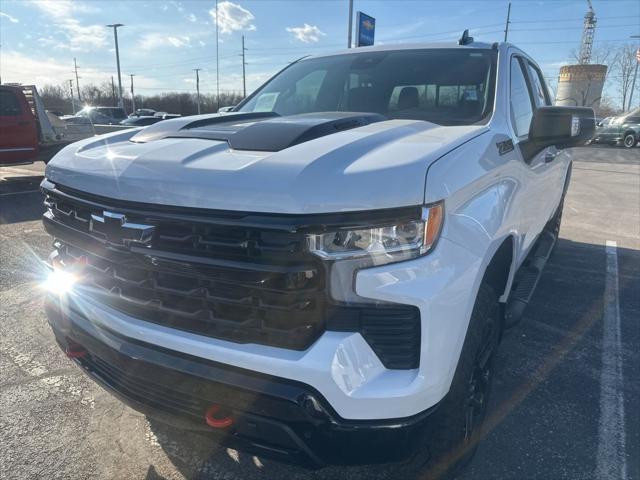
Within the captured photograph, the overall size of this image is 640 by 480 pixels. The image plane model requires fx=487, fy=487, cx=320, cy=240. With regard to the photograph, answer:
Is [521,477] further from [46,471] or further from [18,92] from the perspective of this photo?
[18,92]

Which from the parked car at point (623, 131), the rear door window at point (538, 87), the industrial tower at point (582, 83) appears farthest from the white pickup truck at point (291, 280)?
the industrial tower at point (582, 83)

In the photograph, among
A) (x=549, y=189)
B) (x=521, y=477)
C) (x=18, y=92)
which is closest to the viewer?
(x=521, y=477)

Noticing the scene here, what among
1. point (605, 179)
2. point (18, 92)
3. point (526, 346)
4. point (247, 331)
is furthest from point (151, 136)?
point (605, 179)

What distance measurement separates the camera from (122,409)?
9.10 ft

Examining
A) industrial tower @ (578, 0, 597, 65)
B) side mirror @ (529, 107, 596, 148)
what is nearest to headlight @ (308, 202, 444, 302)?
side mirror @ (529, 107, 596, 148)

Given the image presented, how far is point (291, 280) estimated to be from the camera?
1550 mm

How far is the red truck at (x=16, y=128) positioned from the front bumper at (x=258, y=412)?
10.6 metres

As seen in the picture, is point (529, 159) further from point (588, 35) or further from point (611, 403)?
point (588, 35)

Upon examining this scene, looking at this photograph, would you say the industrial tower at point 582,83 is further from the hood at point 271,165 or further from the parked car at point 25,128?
the hood at point 271,165

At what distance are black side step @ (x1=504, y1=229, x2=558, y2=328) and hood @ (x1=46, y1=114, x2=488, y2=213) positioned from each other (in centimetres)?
125

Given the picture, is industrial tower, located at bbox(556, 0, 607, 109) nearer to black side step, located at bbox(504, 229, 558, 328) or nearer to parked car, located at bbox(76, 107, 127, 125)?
parked car, located at bbox(76, 107, 127, 125)

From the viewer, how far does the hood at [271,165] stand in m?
1.54

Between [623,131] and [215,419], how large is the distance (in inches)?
1150

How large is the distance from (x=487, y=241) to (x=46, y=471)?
226 cm
